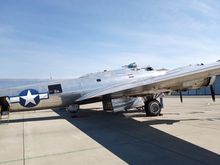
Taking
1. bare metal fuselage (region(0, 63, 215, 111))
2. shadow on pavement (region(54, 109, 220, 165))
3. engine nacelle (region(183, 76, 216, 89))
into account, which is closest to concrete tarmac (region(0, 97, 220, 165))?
shadow on pavement (region(54, 109, 220, 165))

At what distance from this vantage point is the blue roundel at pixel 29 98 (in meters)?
13.8

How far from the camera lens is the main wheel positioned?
1460 centimetres

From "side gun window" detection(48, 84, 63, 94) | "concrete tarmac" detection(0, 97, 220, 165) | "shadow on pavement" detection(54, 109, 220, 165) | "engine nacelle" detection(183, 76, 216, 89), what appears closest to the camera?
"shadow on pavement" detection(54, 109, 220, 165)

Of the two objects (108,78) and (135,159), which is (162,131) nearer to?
(135,159)

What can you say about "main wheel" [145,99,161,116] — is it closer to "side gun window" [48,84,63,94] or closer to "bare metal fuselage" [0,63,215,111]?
"bare metal fuselage" [0,63,215,111]

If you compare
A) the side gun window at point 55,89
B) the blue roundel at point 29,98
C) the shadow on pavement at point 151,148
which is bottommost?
the shadow on pavement at point 151,148

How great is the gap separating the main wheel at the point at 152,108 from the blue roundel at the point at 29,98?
20.9ft

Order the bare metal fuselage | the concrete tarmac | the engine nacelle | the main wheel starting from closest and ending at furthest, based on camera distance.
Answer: the concrete tarmac → the bare metal fuselage → the engine nacelle → the main wheel

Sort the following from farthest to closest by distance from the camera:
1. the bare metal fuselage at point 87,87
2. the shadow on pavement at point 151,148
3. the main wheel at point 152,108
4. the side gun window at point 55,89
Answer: the main wheel at point 152,108 < the side gun window at point 55,89 < the bare metal fuselage at point 87,87 < the shadow on pavement at point 151,148

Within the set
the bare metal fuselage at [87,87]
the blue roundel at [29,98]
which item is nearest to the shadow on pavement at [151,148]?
the bare metal fuselage at [87,87]

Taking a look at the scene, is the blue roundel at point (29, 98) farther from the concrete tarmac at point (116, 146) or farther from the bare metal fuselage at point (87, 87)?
the concrete tarmac at point (116, 146)

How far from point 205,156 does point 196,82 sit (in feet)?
28.3

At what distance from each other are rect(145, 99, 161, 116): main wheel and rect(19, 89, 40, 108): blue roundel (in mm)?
6374

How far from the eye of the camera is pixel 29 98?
13.9 metres
